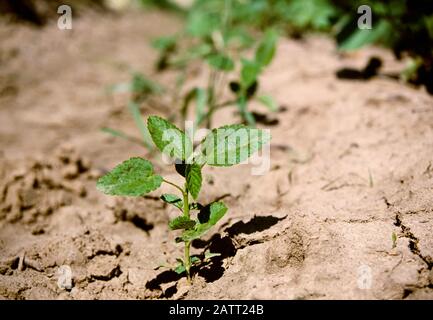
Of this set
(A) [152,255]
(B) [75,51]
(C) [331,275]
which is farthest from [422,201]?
(B) [75,51]

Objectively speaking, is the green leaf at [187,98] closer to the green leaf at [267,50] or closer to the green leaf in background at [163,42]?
the green leaf at [267,50]

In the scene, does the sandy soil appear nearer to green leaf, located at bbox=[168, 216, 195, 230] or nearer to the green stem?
the green stem

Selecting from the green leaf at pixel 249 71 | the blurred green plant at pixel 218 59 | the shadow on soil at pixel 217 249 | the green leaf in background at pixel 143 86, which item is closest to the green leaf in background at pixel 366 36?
the blurred green plant at pixel 218 59

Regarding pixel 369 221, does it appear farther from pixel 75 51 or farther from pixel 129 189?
pixel 75 51

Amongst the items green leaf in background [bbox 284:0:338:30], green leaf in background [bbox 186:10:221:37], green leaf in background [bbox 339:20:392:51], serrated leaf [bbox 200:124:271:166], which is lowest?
serrated leaf [bbox 200:124:271:166]

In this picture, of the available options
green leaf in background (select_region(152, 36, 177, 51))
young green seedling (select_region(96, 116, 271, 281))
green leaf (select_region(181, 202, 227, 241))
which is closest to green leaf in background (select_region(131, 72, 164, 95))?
green leaf in background (select_region(152, 36, 177, 51))

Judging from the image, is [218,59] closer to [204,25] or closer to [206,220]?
[204,25]
